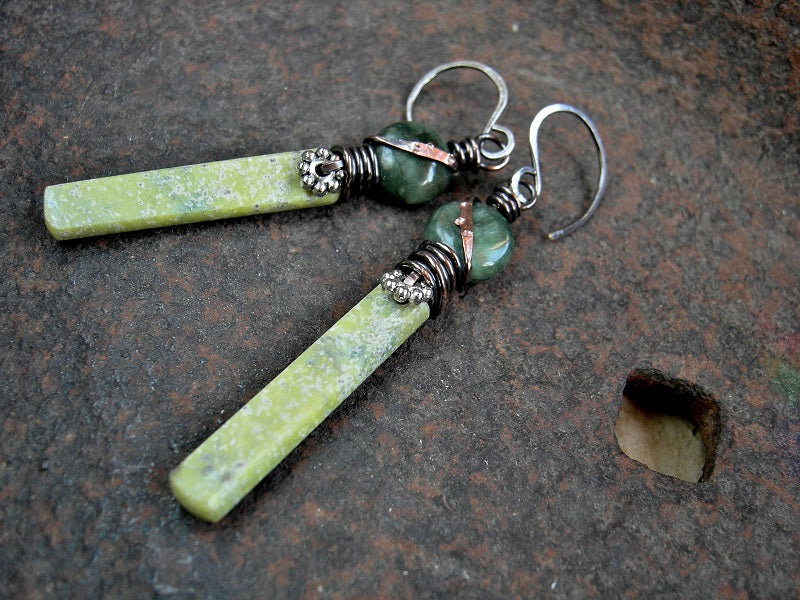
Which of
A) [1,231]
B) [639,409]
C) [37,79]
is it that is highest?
[37,79]

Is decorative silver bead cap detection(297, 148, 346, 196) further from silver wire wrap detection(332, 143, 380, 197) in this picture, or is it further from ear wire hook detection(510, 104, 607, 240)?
ear wire hook detection(510, 104, 607, 240)

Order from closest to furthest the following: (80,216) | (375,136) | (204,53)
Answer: (80,216) < (375,136) < (204,53)

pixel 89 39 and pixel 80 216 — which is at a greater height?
pixel 89 39

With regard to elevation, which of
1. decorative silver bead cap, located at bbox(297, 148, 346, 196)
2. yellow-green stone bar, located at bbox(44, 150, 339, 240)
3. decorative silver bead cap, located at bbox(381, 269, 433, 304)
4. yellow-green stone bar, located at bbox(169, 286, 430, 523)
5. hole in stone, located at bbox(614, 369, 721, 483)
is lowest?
hole in stone, located at bbox(614, 369, 721, 483)

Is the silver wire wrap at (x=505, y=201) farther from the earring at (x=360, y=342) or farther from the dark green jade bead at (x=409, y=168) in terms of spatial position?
the dark green jade bead at (x=409, y=168)

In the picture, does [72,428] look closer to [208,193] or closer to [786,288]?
[208,193]

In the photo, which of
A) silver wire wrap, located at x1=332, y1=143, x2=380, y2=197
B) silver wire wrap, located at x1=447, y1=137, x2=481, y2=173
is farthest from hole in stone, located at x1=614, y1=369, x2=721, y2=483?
silver wire wrap, located at x1=332, y1=143, x2=380, y2=197

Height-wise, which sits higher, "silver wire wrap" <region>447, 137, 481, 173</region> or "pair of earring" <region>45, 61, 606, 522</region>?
"silver wire wrap" <region>447, 137, 481, 173</region>

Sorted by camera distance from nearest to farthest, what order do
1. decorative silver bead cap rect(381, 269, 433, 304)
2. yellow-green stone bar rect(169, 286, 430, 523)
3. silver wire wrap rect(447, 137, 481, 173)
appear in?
yellow-green stone bar rect(169, 286, 430, 523), decorative silver bead cap rect(381, 269, 433, 304), silver wire wrap rect(447, 137, 481, 173)

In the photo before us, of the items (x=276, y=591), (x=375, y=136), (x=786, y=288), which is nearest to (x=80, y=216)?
(x=375, y=136)

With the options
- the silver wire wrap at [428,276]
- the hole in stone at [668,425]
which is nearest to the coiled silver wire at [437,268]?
the silver wire wrap at [428,276]
